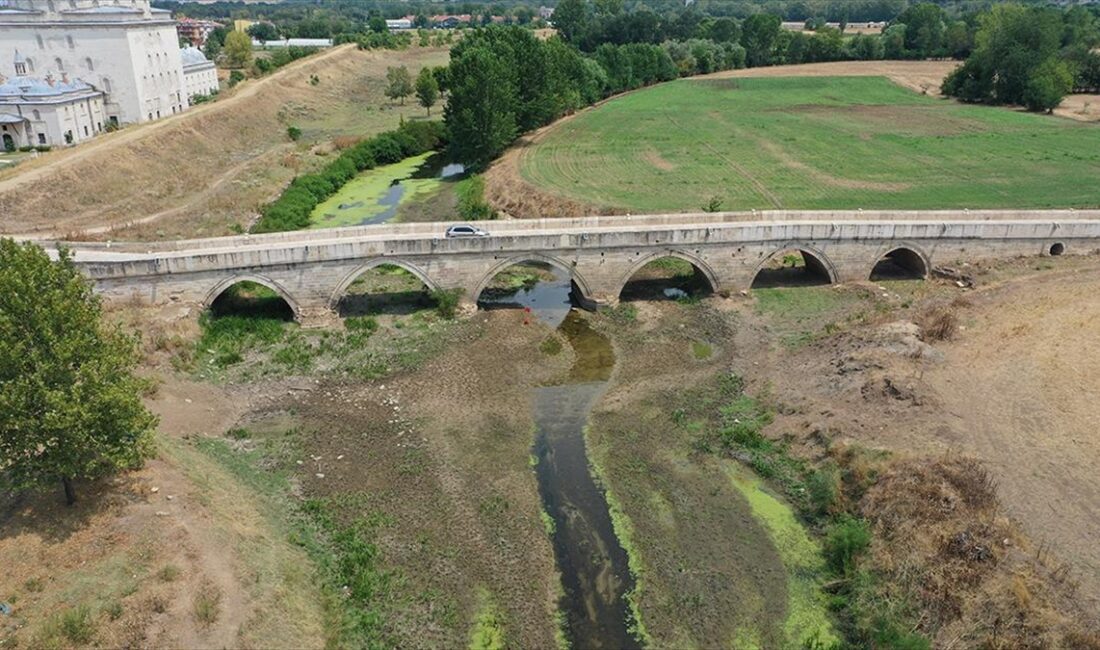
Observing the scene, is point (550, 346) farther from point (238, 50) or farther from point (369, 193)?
point (238, 50)

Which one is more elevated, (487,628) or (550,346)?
(550,346)

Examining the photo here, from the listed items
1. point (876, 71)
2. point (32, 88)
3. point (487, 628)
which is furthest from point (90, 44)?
point (876, 71)

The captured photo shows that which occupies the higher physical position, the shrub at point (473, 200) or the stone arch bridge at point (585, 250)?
the stone arch bridge at point (585, 250)

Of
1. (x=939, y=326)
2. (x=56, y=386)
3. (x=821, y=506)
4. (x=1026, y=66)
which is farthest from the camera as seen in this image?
(x=1026, y=66)

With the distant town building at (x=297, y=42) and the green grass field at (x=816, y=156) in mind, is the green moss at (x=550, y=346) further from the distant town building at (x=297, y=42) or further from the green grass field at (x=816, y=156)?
the distant town building at (x=297, y=42)

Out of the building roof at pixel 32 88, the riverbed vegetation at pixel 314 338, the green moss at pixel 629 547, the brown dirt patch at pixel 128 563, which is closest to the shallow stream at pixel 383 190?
the riverbed vegetation at pixel 314 338

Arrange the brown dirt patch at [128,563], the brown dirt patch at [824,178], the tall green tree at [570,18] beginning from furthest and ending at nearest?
the tall green tree at [570,18] < the brown dirt patch at [824,178] < the brown dirt patch at [128,563]
